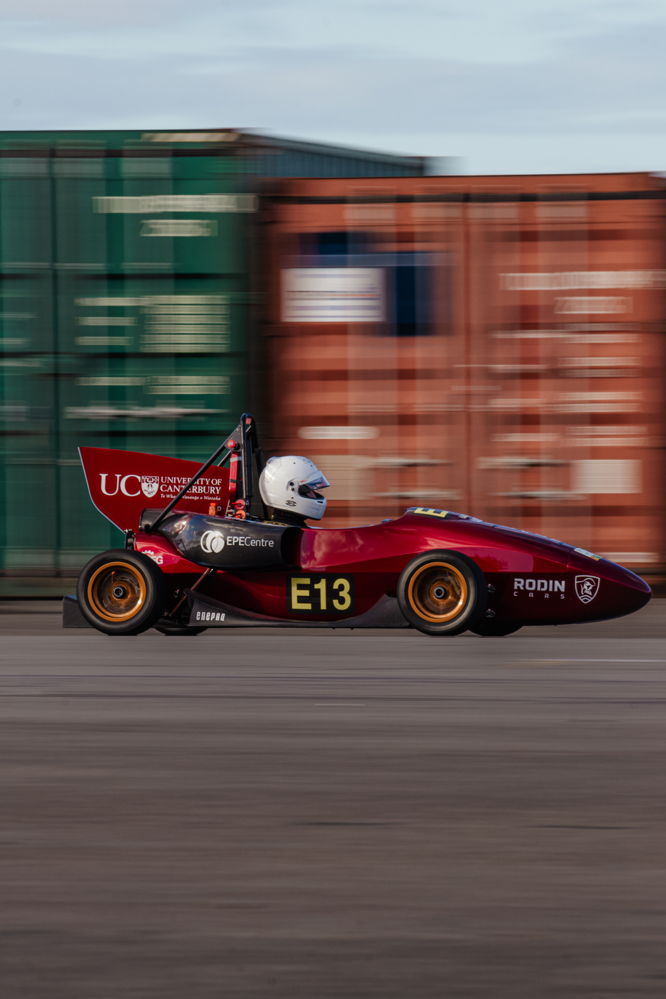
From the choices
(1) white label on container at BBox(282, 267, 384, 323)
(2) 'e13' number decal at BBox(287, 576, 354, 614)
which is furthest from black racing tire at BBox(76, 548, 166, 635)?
(1) white label on container at BBox(282, 267, 384, 323)

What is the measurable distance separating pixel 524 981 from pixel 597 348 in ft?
33.9

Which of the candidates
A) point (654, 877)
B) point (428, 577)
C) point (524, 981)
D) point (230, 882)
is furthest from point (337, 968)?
point (428, 577)

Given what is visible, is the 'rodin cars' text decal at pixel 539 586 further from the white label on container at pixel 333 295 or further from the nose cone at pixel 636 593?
the white label on container at pixel 333 295

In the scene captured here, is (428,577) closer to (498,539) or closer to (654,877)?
(498,539)

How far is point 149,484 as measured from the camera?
11.6 m

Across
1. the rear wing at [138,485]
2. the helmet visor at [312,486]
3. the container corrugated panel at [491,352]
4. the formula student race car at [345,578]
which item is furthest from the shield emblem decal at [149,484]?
the container corrugated panel at [491,352]

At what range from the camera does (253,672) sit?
9250mm

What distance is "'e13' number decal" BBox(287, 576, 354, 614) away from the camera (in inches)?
428

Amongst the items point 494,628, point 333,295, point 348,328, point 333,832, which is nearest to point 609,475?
point 348,328

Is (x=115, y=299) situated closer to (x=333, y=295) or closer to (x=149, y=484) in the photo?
(x=333, y=295)

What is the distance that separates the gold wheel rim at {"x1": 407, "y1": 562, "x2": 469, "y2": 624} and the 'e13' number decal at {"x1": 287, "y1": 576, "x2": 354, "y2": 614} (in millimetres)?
440

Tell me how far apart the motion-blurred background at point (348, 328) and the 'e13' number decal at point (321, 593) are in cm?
309

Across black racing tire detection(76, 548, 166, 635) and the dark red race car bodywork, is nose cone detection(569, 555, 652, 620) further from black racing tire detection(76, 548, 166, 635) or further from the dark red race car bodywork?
black racing tire detection(76, 548, 166, 635)

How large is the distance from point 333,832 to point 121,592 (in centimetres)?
600
